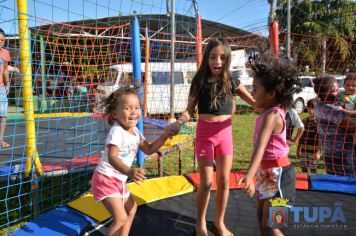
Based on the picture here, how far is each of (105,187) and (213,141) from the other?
27.3 inches

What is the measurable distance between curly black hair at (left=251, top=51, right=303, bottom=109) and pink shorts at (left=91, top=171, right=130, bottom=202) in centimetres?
98

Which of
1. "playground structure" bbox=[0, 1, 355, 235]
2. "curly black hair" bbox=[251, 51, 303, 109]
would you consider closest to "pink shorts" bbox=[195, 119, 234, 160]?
"curly black hair" bbox=[251, 51, 303, 109]

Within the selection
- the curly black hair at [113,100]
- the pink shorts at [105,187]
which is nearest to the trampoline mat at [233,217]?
the pink shorts at [105,187]

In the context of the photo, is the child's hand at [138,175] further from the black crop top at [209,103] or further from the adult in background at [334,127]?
the adult in background at [334,127]

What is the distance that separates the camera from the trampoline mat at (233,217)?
87.7 inches

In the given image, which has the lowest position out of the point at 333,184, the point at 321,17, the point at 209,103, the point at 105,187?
the point at 333,184

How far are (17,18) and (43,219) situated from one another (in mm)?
1367

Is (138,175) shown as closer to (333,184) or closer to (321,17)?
(333,184)

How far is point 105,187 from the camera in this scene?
1832 millimetres

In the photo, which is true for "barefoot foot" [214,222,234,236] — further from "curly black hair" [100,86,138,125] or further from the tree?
the tree

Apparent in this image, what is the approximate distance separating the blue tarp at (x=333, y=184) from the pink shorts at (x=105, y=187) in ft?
6.16

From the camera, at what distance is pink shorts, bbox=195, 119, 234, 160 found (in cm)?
208

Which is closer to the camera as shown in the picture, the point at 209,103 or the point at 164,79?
the point at 209,103

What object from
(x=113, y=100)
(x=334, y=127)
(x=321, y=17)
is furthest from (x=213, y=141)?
(x=321, y=17)
